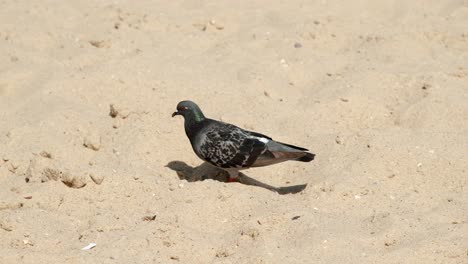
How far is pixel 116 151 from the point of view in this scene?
247 inches

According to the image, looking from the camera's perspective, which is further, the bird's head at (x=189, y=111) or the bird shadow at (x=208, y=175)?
the bird's head at (x=189, y=111)

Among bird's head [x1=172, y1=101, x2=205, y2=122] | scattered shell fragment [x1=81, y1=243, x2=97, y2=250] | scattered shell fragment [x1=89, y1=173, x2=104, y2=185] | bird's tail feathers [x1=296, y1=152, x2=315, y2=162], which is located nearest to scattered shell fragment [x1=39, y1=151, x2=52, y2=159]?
scattered shell fragment [x1=89, y1=173, x2=104, y2=185]

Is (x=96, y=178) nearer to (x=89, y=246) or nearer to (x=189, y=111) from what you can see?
(x=89, y=246)

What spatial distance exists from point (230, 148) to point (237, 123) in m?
0.72

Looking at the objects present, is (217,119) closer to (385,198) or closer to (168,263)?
(385,198)

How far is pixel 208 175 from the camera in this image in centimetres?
658

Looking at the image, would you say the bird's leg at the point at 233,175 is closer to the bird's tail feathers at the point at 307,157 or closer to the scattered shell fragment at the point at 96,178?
the bird's tail feathers at the point at 307,157

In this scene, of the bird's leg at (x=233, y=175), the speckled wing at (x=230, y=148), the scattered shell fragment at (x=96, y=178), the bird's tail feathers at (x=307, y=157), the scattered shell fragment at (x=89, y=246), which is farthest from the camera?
the bird's leg at (x=233, y=175)

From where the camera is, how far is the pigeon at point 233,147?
5980 mm

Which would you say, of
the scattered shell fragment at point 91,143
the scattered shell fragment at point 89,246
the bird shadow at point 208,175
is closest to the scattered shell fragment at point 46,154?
the scattered shell fragment at point 91,143

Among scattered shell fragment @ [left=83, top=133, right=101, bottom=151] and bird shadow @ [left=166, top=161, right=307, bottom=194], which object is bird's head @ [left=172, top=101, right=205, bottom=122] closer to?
bird shadow @ [left=166, top=161, right=307, bottom=194]

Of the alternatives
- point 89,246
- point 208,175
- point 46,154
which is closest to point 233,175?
point 208,175

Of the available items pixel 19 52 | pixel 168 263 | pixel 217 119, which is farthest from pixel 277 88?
pixel 168 263

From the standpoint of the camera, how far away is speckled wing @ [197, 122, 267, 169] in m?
6.08
